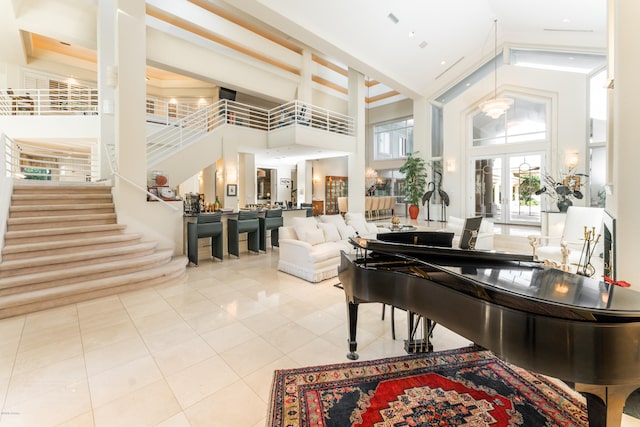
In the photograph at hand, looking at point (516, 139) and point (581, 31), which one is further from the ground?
point (581, 31)

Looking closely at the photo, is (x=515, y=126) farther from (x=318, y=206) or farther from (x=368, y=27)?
(x=318, y=206)

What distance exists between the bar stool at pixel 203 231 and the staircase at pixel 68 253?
9.1 inches

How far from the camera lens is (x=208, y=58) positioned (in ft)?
27.9

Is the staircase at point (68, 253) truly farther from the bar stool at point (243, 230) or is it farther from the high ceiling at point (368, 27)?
the high ceiling at point (368, 27)

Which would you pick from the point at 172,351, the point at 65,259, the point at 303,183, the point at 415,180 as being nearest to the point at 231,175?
the point at 303,183

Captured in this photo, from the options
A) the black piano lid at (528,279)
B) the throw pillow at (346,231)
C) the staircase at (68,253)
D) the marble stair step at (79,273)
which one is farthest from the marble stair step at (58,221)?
the black piano lid at (528,279)

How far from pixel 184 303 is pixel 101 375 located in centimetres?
144

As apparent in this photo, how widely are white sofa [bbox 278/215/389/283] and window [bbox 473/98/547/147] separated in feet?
21.7

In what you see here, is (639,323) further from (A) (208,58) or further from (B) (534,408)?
(A) (208,58)

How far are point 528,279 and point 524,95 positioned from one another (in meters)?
9.19

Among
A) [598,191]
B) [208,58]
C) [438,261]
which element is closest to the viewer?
[438,261]

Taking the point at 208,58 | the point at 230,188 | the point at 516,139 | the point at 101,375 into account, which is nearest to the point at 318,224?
the point at 101,375

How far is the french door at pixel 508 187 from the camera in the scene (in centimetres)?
867

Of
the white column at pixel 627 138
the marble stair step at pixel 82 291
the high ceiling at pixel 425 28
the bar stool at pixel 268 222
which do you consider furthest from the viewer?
the bar stool at pixel 268 222
